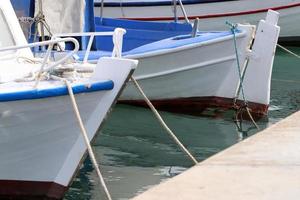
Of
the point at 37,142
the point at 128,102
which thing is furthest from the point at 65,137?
the point at 128,102

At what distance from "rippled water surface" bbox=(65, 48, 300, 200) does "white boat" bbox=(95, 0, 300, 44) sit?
4.58 meters

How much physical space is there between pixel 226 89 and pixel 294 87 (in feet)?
8.37

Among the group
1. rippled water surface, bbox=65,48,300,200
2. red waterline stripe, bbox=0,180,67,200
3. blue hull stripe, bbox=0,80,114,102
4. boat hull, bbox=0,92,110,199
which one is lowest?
rippled water surface, bbox=65,48,300,200

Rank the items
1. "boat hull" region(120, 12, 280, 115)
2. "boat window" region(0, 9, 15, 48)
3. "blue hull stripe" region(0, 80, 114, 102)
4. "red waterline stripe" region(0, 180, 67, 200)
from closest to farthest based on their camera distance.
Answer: "blue hull stripe" region(0, 80, 114, 102)
"red waterline stripe" region(0, 180, 67, 200)
"boat window" region(0, 9, 15, 48)
"boat hull" region(120, 12, 280, 115)

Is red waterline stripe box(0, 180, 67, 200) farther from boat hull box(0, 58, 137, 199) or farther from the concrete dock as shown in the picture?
the concrete dock

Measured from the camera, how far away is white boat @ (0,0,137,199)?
612cm

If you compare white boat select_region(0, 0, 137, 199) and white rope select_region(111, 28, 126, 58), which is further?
white rope select_region(111, 28, 126, 58)

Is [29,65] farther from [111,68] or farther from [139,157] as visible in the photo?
[139,157]

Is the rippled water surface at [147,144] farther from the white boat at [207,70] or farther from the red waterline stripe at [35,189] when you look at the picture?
the red waterline stripe at [35,189]

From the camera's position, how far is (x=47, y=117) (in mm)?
6254

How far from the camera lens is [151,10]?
16.6 m

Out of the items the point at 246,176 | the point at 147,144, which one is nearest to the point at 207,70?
the point at 147,144

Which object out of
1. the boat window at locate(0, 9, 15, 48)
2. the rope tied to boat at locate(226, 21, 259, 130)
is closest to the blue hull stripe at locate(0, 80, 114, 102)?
the boat window at locate(0, 9, 15, 48)

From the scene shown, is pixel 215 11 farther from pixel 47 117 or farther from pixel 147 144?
pixel 47 117
